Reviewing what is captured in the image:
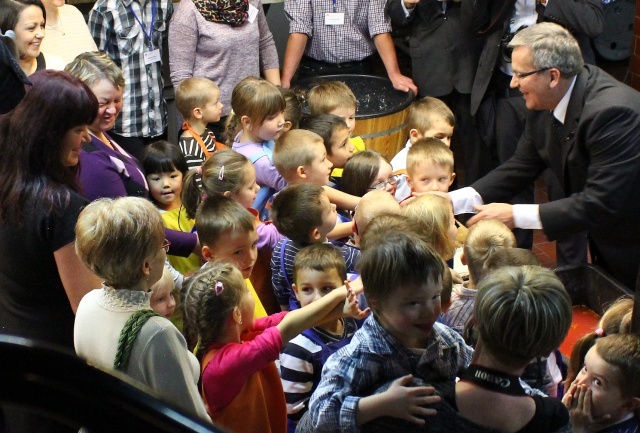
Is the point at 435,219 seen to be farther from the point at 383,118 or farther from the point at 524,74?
the point at 383,118

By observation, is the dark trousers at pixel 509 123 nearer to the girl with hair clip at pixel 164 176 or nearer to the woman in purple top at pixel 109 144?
the girl with hair clip at pixel 164 176

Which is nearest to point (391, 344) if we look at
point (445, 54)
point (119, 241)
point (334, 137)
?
point (119, 241)

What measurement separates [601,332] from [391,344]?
79 centimetres

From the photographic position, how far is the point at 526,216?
10.3 feet

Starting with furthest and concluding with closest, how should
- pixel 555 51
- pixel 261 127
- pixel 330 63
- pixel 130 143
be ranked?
1. pixel 330 63
2. pixel 130 143
3. pixel 261 127
4. pixel 555 51

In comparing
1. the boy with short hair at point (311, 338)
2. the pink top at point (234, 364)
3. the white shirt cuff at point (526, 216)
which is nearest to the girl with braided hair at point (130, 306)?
the pink top at point (234, 364)

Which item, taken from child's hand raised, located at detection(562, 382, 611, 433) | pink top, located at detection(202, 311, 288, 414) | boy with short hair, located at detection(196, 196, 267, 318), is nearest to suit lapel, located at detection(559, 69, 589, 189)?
boy with short hair, located at detection(196, 196, 267, 318)

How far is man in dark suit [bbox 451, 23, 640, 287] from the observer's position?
3.05 meters

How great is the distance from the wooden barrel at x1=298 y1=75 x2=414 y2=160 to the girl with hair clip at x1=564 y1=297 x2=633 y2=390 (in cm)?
221

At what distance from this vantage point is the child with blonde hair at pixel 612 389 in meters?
1.84

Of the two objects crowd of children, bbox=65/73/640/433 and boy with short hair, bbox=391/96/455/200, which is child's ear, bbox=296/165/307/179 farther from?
boy with short hair, bbox=391/96/455/200

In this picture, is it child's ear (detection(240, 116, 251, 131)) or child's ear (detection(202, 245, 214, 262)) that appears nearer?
child's ear (detection(202, 245, 214, 262))

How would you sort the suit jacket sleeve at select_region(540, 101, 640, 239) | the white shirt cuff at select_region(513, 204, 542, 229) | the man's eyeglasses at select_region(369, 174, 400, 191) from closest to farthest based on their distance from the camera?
1. the suit jacket sleeve at select_region(540, 101, 640, 239)
2. the white shirt cuff at select_region(513, 204, 542, 229)
3. the man's eyeglasses at select_region(369, 174, 400, 191)

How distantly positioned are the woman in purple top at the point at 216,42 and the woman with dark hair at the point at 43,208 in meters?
2.62
